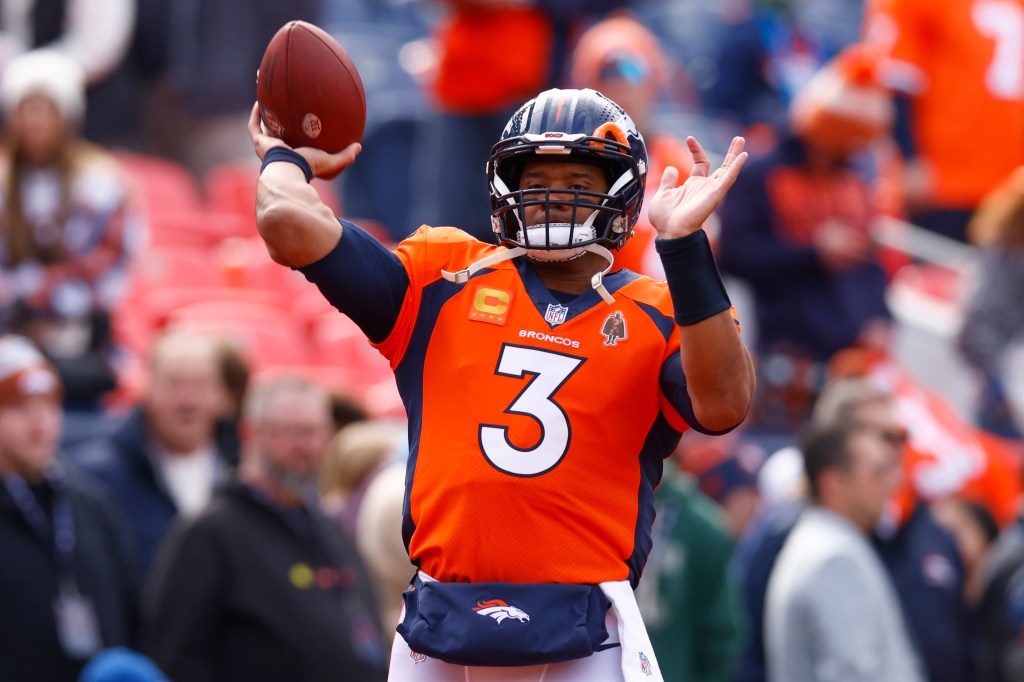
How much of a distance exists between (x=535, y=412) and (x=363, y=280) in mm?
402

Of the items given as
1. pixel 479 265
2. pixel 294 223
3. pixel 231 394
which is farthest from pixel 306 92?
pixel 231 394

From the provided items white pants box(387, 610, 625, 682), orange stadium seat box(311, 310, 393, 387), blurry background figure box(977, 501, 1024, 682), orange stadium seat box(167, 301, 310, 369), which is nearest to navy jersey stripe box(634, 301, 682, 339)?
white pants box(387, 610, 625, 682)

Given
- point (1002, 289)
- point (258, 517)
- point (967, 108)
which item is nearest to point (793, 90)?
point (967, 108)

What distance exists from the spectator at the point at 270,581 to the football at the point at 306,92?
2.05m

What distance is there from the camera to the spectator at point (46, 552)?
5176 mm

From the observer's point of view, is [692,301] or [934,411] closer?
[692,301]

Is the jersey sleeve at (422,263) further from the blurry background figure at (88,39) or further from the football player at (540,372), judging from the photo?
the blurry background figure at (88,39)

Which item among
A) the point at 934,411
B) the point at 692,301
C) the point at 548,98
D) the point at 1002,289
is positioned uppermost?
the point at 548,98

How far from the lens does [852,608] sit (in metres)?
5.32

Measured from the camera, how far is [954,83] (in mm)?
9797

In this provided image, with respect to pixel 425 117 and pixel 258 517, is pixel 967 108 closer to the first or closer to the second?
→ pixel 425 117

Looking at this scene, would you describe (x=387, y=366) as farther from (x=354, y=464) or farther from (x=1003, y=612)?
(x=1003, y=612)

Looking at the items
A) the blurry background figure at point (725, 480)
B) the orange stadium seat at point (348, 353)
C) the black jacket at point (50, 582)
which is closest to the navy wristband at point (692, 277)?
the black jacket at point (50, 582)

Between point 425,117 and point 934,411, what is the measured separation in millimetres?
4118
